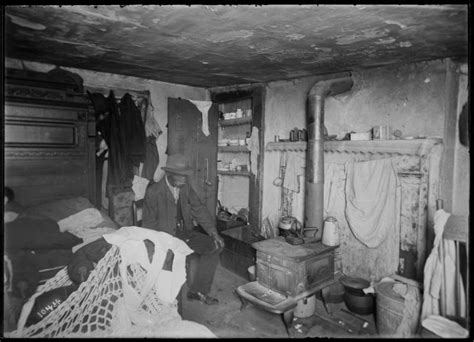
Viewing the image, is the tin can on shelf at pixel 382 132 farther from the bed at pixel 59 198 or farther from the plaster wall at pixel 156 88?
the plaster wall at pixel 156 88

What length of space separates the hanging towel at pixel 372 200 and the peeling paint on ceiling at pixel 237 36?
151 cm

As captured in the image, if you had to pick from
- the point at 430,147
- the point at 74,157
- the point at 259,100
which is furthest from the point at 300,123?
the point at 74,157

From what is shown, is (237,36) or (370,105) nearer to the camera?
(237,36)

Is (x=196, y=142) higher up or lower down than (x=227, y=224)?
higher up

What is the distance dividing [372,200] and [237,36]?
9.74 feet

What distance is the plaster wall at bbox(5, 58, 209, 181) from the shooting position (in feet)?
17.5

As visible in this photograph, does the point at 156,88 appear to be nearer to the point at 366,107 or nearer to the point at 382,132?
the point at 366,107

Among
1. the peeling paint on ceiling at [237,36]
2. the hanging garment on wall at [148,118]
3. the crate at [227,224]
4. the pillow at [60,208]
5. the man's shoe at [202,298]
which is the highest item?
the peeling paint on ceiling at [237,36]

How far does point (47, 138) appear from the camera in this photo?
14.2 feet

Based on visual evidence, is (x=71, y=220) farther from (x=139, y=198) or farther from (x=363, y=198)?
(x=363, y=198)

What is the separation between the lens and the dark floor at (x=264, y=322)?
147 inches

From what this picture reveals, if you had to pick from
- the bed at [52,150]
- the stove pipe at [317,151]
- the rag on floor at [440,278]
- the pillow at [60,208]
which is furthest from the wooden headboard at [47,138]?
the rag on floor at [440,278]

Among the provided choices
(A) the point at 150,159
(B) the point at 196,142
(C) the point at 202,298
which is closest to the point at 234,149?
(B) the point at 196,142

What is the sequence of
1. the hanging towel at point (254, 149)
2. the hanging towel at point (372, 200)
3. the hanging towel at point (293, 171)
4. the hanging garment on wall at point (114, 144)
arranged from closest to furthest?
the hanging towel at point (372, 200)
the hanging garment on wall at point (114, 144)
the hanging towel at point (293, 171)
the hanging towel at point (254, 149)
